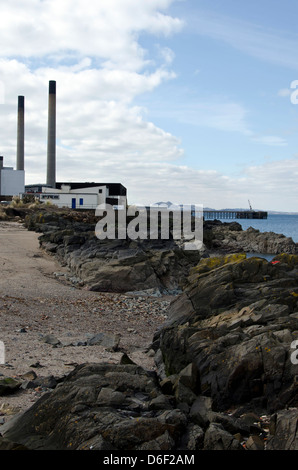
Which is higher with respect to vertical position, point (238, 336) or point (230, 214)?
point (230, 214)

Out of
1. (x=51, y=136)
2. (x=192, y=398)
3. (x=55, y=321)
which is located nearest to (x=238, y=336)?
(x=192, y=398)

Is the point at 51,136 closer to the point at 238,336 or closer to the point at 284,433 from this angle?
the point at 238,336

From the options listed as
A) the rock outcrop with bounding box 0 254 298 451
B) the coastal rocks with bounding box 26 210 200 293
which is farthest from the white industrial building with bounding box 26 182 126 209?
the rock outcrop with bounding box 0 254 298 451

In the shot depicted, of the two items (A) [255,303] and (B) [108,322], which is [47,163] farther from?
(A) [255,303]

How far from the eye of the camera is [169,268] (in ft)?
73.8

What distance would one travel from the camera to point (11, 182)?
78.7m

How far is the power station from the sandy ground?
4819 centimetres

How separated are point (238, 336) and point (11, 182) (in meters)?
76.2

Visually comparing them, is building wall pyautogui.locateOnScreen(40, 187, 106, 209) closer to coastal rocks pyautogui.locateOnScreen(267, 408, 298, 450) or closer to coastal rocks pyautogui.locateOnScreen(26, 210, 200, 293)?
coastal rocks pyautogui.locateOnScreen(26, 210, 200, 293)

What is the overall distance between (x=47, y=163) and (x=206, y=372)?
3090 inches

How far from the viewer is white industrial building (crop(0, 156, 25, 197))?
257 ft

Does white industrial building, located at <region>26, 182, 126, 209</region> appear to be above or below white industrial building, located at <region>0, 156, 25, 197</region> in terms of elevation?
below

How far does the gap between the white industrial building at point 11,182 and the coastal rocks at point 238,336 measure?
230 ft
